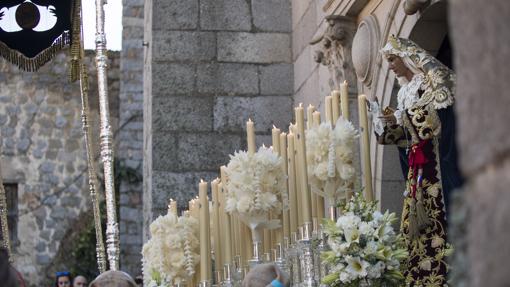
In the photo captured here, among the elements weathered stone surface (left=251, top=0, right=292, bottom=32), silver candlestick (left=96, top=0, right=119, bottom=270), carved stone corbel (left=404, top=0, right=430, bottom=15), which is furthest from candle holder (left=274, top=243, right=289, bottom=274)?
weathered stone surface (left=251, top=0, right=292, bottom=32)

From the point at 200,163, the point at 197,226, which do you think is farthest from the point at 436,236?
the point at 200,163

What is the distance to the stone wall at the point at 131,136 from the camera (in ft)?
41.2

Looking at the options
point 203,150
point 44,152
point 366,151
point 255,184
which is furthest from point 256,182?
point 44,152

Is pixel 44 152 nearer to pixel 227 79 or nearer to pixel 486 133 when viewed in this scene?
pixel 227 79

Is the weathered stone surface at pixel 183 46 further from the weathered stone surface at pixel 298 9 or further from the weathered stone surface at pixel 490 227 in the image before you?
the weathered stone surface at pixel 490 227

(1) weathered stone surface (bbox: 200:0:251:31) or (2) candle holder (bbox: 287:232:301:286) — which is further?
(1) weathered stone surface (bbox: 200:0:251:31)

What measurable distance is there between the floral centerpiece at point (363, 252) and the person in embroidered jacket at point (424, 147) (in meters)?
0.25

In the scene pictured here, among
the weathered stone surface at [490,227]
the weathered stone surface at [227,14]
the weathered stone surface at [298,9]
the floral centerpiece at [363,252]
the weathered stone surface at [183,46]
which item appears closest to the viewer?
the weathered stone surface at [490,227]

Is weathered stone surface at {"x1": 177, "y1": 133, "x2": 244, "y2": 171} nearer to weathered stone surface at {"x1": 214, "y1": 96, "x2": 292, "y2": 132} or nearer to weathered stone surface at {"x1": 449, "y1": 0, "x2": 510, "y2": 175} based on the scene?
weathered stone surface at {"x1": 214, "y1": 96, "x2": 292, "y2": 132}

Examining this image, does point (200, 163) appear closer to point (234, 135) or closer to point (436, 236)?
point (234, 135)

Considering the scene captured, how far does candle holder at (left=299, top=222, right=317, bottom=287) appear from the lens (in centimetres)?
383

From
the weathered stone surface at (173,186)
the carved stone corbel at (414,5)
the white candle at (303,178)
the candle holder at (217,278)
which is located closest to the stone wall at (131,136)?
the weathered stone surface at (173,186)

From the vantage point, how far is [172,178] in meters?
7.69

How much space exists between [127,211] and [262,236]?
8.37 metres
